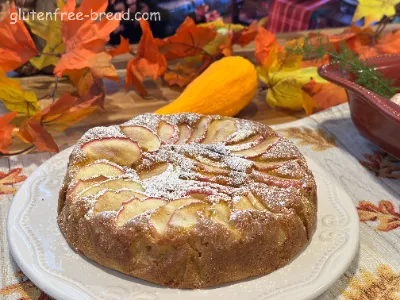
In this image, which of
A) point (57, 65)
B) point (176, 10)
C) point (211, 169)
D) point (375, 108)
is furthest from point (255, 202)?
point (176, 10)

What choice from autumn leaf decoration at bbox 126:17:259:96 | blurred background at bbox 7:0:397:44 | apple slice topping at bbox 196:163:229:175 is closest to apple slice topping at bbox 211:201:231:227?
apple slice topping at bbox 196:163:229:175

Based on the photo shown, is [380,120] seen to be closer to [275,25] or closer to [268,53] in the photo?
[268,53]

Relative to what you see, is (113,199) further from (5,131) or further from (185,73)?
(185,73)

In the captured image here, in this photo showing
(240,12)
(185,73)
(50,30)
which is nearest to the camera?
(50,30)

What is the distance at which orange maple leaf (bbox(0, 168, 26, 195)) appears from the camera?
127cm

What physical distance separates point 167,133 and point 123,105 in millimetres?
634

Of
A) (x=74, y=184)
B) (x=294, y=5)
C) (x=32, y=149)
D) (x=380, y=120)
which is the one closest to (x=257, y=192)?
(x=74, y=184)

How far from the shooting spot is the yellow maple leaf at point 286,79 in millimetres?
1735

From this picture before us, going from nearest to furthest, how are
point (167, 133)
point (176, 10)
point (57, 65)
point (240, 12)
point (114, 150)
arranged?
point (114, 150)
point (167, 133)
point (57, 65)
point (176, 10)
point (240, 12)

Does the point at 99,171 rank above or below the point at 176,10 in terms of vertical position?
above

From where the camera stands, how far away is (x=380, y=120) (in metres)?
1.36

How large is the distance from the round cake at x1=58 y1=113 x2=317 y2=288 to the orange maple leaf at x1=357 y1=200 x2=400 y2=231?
0.22m

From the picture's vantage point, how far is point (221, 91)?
1658 mm

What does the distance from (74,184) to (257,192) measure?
39cm
